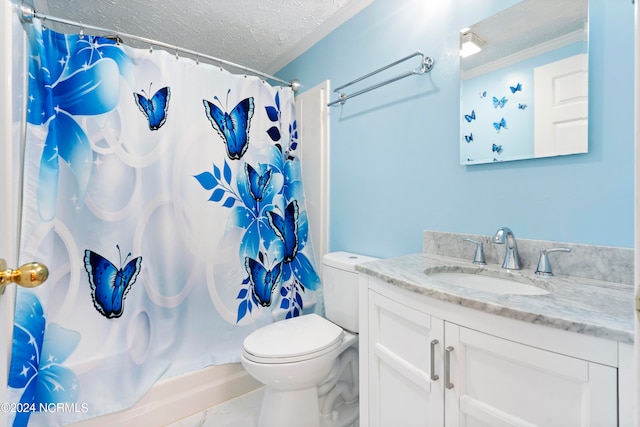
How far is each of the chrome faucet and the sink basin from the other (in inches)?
2.6

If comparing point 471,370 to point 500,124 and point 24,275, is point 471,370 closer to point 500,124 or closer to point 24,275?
point 500,124

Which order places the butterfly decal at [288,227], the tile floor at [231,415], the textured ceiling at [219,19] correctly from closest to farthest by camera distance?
the tile floor at [231,415] → the textured ceiling at [219,19] → the butterfly decal at [288,227]

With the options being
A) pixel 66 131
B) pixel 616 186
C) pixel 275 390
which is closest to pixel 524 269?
pixel 616 186

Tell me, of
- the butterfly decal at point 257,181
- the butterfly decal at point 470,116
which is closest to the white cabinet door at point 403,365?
the butterfly decal at point 470,116

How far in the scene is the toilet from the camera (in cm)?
122

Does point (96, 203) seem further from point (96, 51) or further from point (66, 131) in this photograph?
point (96, 51)

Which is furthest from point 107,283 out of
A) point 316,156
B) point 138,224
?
point 316,156

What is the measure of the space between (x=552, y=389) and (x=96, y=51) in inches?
81.9

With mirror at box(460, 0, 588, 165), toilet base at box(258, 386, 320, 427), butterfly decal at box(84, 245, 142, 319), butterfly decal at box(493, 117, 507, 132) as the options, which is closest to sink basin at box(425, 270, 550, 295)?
mirror at box(460, 0, 588, 165)

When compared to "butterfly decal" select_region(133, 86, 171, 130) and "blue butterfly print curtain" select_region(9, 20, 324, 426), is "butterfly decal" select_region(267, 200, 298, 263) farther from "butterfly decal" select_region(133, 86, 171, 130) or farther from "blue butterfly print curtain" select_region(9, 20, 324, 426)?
"butterfly decal" select_region(133, 86, 171, 130)

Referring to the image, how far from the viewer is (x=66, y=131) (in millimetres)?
1310

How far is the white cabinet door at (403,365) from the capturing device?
2.60 feet

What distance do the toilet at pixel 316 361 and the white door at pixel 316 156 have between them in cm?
35

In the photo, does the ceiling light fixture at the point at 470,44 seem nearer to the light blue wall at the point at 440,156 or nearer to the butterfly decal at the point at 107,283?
the light blue wall at the point at 440,156
